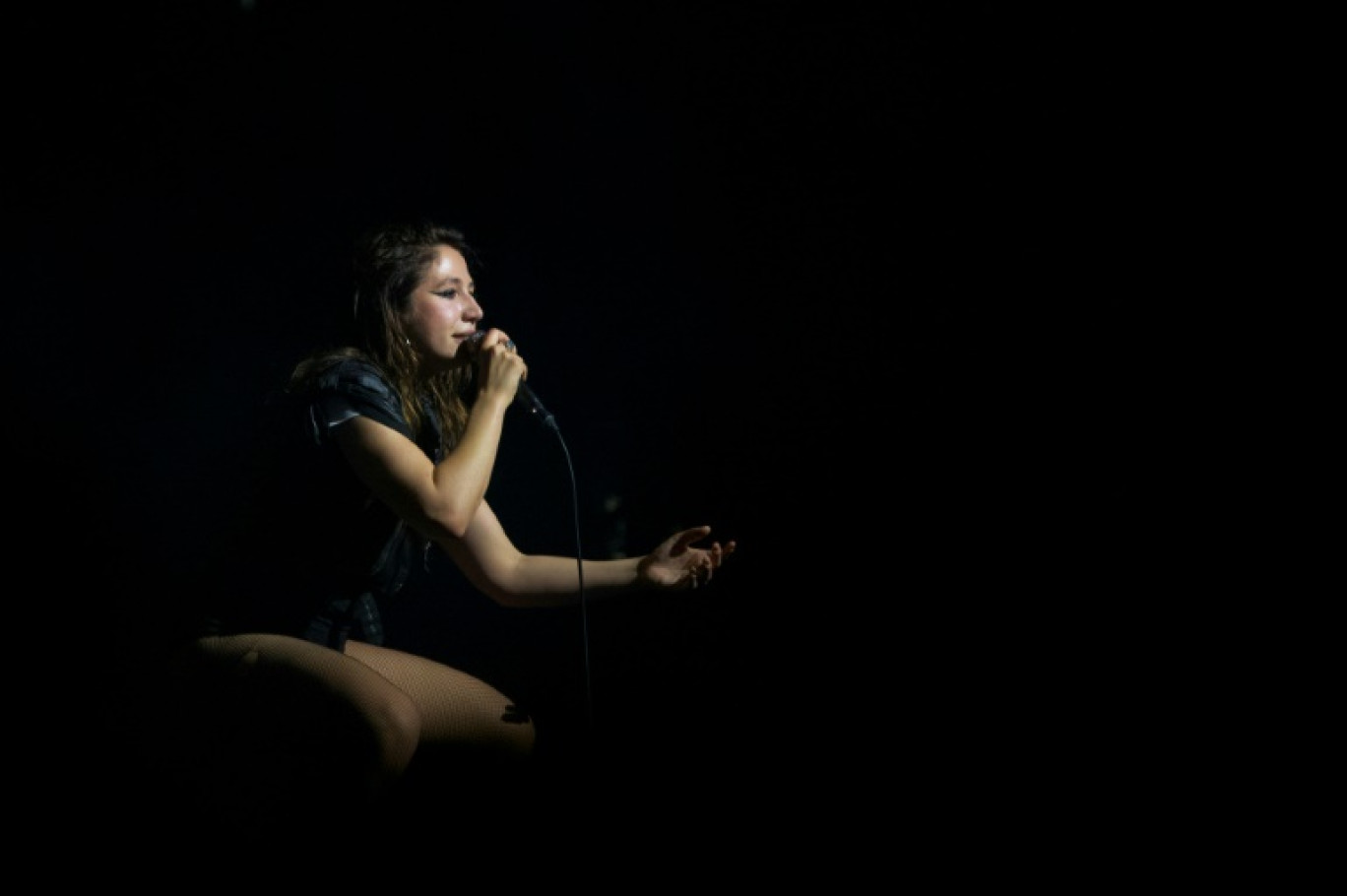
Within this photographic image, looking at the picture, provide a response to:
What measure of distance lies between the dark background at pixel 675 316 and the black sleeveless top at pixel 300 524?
21 cm

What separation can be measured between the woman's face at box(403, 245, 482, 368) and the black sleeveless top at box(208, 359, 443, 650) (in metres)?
0.15

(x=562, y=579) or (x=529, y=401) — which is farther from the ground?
(x=529, y=401)

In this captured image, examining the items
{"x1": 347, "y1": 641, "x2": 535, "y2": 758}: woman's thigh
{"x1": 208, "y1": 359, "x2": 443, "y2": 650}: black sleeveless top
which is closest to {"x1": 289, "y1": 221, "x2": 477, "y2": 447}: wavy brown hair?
{"x1": 208, "y1": 359, "x2": 443, "y2": 650}: black sleeveless top

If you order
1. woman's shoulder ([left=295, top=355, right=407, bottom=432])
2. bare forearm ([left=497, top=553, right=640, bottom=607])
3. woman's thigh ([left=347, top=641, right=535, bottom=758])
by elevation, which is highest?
woman's shoulder ([left=295, top=355, right=407, bottom=432])

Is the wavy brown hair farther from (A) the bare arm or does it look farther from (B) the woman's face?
(A) the bare arm

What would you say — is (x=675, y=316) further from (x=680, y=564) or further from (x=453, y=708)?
(x=453, y=708)

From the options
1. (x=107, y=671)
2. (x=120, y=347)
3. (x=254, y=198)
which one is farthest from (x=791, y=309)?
(x=107, y=671)

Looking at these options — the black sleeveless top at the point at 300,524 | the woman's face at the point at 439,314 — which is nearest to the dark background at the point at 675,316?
the black sleeveless top at the point at 300,524

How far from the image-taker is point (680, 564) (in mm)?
1598

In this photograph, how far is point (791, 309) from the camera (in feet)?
6.16

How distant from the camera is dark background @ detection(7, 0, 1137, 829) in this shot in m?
1.71

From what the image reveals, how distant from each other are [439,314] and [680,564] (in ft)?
1.96

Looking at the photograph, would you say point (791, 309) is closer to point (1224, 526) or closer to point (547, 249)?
point (547, 249)

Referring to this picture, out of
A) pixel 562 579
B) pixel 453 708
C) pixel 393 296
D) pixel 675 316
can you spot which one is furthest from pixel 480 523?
A: pixel 675 316
